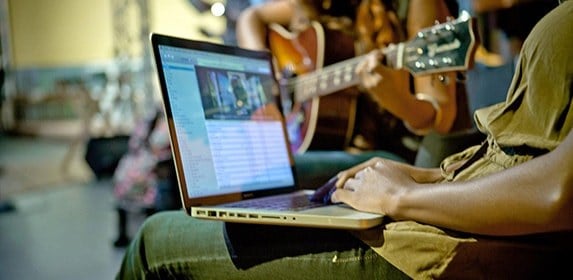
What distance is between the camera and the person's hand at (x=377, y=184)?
2.50 feet

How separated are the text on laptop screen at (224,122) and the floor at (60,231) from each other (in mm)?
1051

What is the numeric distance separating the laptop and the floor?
1.05 meters

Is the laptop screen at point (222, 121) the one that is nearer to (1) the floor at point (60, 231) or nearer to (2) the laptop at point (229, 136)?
(2) the laptop at point (229, 136)

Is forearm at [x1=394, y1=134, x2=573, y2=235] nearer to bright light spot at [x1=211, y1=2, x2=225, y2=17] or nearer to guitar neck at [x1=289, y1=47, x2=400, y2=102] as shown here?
guitar neck at [x1=289, y1=47, x2=400, y2=102]

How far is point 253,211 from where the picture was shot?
2.73 feet

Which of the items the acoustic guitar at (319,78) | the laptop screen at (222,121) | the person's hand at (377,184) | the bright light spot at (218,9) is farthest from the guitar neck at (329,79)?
the bright light spot at (218,9)

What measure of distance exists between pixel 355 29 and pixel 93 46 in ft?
24.4

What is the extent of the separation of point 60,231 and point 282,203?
1.95 metres

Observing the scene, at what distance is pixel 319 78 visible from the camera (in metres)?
1.76

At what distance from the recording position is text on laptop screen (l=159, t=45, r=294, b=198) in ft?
3.11

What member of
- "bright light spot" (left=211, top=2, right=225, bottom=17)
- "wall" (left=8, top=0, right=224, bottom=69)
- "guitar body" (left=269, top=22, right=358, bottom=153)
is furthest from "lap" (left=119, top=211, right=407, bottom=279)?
"wall" (left=8, top=0, right=224, bottom=69)

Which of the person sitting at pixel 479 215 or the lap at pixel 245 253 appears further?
the lap at pixel 245 253

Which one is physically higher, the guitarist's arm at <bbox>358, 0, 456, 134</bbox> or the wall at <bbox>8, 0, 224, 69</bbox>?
the wall at <bbox>8, 0, 224, 69</bbox>

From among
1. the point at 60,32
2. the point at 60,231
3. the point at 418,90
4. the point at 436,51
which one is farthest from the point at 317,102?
the point at 60,32
